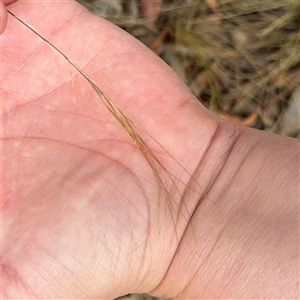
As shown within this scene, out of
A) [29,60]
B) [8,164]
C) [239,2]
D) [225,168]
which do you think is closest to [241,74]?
[239,2]

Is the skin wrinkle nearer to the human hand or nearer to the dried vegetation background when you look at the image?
the human hand

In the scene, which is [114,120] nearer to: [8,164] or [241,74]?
[8,164]

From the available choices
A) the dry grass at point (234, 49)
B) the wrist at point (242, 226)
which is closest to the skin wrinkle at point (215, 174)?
the wrist at point (242, 226)

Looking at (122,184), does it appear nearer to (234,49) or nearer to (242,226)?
(242,226)

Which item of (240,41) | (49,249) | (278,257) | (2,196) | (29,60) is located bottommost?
(278,257)

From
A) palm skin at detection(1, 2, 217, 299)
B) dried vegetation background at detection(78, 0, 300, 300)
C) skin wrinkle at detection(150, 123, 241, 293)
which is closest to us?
palm skin at detection(1, 2, 217, 299)

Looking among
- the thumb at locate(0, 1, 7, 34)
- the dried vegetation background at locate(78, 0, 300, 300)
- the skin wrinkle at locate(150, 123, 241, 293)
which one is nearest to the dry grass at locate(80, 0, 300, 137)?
the dried vegetation background at locate(78, 0, 300, 300)

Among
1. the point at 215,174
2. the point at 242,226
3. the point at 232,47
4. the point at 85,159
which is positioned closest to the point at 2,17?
the point at 85,159
